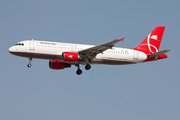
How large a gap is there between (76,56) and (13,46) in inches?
343

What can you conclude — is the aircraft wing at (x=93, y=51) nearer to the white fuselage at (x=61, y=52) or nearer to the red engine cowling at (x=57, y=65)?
the white fuselage at (x=61, y=52)

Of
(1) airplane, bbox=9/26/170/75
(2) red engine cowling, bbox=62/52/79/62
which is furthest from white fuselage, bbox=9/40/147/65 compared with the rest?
(2) red engine cowling, bbox=62/52/79/62

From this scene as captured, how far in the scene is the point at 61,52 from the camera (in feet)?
157

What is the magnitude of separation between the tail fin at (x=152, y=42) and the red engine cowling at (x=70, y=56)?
1152cm

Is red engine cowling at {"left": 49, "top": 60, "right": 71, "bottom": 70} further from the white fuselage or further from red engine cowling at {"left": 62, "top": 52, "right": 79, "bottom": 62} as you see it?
red engine cowling at {"left": 62, "top": 52, "right": 79, "bottom": 62}

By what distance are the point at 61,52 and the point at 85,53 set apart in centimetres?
333

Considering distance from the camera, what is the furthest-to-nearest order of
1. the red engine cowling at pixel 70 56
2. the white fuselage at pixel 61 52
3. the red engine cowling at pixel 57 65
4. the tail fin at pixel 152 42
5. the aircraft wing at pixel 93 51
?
the tail fin at pixel 152 42
the red engine cowling at pixel 57 65
the red engine cowling at pixel 70 56
the white fuselage at pixel 61 52
the aircraft wing at pixel 93 51

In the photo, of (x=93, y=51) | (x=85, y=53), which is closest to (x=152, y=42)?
(x=93, y=51)

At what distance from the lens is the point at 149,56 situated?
52656 mm

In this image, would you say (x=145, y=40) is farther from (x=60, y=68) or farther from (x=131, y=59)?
(x=60, y=68)

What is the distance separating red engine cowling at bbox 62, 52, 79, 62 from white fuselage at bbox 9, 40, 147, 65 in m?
0.79

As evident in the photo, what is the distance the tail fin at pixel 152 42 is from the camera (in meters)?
54.7

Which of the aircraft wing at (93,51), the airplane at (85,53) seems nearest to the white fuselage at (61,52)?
the airplane at (85,53)

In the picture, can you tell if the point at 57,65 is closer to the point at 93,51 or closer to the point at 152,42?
the point at 93,51
